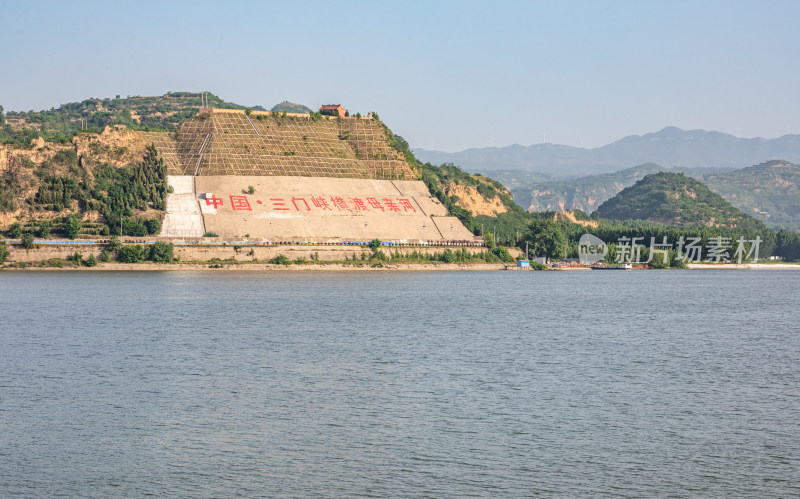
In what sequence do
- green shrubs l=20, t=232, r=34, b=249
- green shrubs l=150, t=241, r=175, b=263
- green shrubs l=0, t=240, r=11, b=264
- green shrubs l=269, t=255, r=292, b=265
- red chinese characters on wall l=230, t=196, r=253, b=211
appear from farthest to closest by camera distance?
1. red chinese characters on wall l=230, t=196, r=253, b=211
2. green shrubs l=269, t=255, r=292, b=265
3. green shrubs l=150, t=241, r=175, b=263
4. green shrubs l=20, t=232, r=34, b=249
5. green shrubs l=0, t=240, r=11, b=264

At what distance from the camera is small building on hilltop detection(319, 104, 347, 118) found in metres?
191

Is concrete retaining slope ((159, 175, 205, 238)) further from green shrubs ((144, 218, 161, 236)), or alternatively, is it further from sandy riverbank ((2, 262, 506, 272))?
sandy riverbank ((2, 262, 506, 272))

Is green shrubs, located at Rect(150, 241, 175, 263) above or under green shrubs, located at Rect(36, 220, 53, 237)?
under

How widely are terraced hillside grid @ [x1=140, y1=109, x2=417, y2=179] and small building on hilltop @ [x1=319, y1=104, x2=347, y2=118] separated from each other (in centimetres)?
340

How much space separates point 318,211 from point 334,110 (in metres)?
47.6

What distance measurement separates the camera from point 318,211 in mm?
150750

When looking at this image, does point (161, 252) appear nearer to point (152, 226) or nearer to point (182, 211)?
point (152, 226)

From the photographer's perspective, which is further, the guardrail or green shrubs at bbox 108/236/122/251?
green shrubs at bbox 108/236/122/251

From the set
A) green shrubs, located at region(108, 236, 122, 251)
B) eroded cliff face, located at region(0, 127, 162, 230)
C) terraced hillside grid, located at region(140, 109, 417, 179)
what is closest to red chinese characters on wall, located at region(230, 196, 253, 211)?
terraced hillside grid, located at region(140, 109, 417, 179)

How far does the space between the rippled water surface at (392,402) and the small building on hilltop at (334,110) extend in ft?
371

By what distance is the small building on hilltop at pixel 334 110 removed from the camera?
626 ft

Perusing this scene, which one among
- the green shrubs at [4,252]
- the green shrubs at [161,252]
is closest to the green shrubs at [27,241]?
the green shrubs at [4,252]

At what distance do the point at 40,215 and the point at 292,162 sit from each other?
49.2 m

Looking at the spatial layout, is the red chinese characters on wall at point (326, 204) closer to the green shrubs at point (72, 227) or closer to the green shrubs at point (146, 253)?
the green shrubs at point (146, 253)
